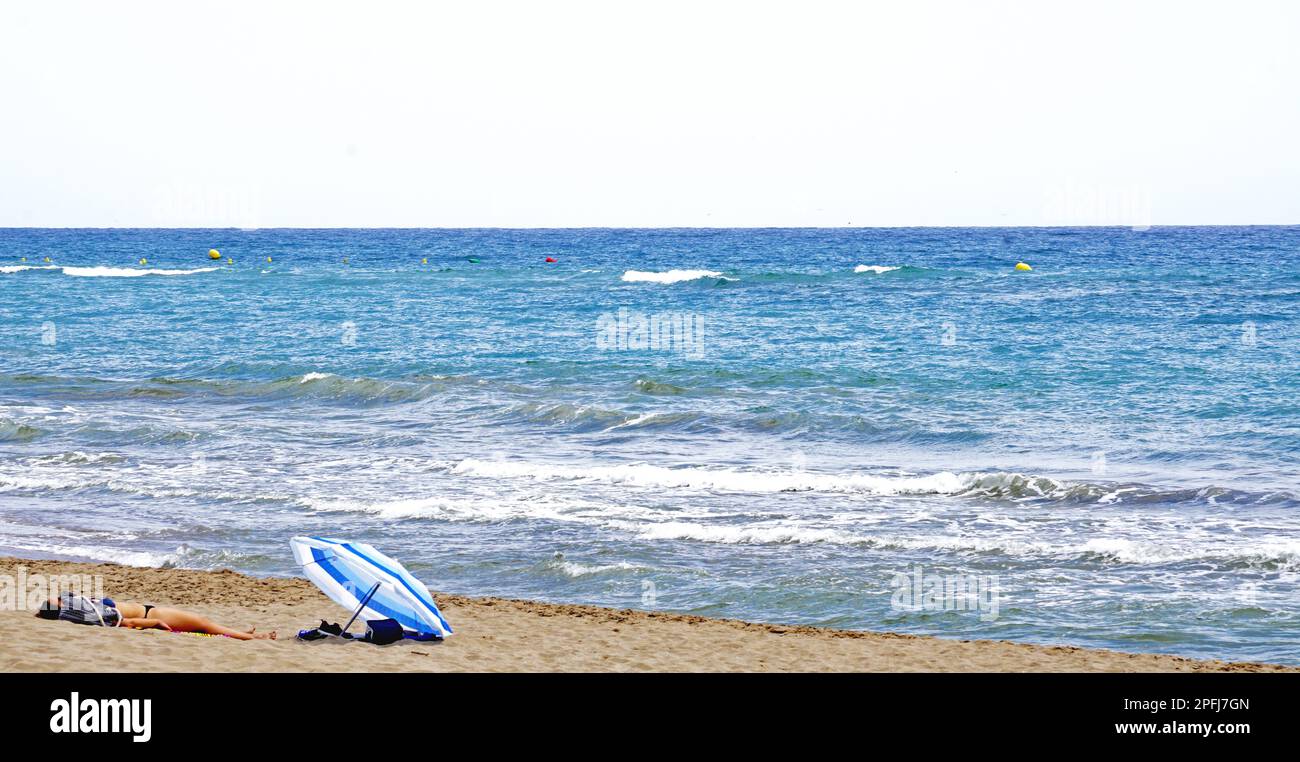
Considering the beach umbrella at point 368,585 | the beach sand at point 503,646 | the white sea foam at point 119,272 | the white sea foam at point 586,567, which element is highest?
the white sea foam at point 119,272

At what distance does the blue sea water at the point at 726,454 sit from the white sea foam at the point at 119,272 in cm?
2775

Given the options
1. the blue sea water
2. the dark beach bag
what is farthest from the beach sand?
the blue sea water

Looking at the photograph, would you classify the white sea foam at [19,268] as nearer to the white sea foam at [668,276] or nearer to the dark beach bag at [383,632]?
the white sea foam at [668,276]

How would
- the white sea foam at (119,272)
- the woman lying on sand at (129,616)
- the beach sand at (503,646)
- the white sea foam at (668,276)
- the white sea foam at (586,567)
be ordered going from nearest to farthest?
1. the beach sand at (503,646)
2. the woman lying on sand at (129,616)
3. the white sea foam at (586,567)
4. the white sea foam at (668,276)
5. the white sea foam at (119,272)

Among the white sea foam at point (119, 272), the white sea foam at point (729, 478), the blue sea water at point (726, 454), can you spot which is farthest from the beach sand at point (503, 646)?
the white sea foam at point (119, 272)

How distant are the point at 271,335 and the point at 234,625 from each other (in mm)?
28243

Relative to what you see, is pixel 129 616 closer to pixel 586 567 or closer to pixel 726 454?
pixel 586 567

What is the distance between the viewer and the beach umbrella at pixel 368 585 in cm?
927

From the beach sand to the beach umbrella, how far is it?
245mm

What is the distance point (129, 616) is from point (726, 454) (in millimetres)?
10770

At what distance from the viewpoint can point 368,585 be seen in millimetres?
9375
